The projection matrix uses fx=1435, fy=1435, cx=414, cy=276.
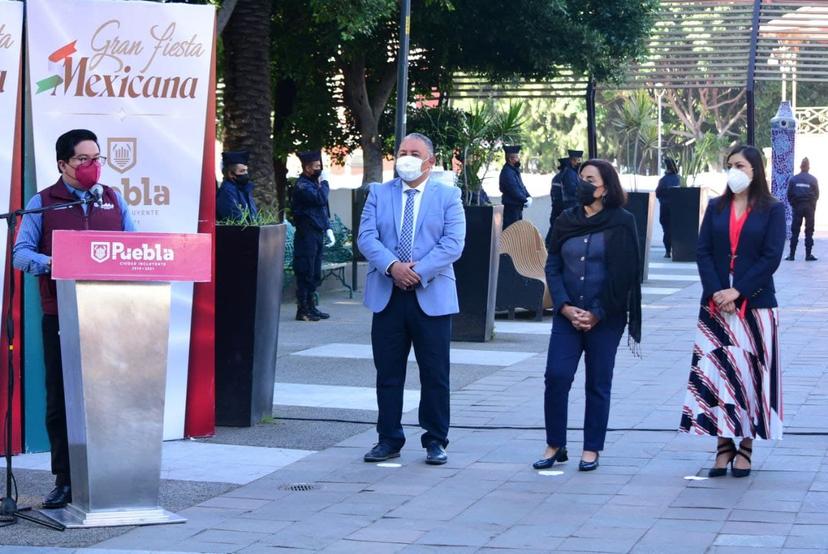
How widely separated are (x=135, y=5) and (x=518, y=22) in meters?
14.5

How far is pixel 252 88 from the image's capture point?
58.6ft

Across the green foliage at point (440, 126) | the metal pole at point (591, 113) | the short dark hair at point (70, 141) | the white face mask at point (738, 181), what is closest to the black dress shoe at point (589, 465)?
the white face mask at point (738, 181)

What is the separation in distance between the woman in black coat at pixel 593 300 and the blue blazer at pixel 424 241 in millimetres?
605

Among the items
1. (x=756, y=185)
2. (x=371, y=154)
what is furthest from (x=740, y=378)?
(x=371, y=154)

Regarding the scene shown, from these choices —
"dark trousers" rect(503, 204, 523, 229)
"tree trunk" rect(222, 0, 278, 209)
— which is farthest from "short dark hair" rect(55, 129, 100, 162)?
"dark trousers" rect(503, 204, 523, 229)

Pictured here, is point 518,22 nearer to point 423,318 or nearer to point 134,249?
point 423,318

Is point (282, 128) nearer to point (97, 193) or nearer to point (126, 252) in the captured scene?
point (97, 193)

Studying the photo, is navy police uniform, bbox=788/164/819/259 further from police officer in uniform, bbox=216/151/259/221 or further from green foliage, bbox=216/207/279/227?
green foliage, bbox=216/207/279/227

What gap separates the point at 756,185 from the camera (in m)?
7.64

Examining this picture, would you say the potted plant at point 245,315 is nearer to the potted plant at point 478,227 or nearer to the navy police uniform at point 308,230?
the potted plant at point 478,227

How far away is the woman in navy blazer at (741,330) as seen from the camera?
750 centimetres

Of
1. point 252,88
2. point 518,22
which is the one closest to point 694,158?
point 518,22

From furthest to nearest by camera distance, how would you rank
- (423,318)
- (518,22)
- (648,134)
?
(648,134), (518,22), (423,318)

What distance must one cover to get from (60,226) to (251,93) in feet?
36.9
